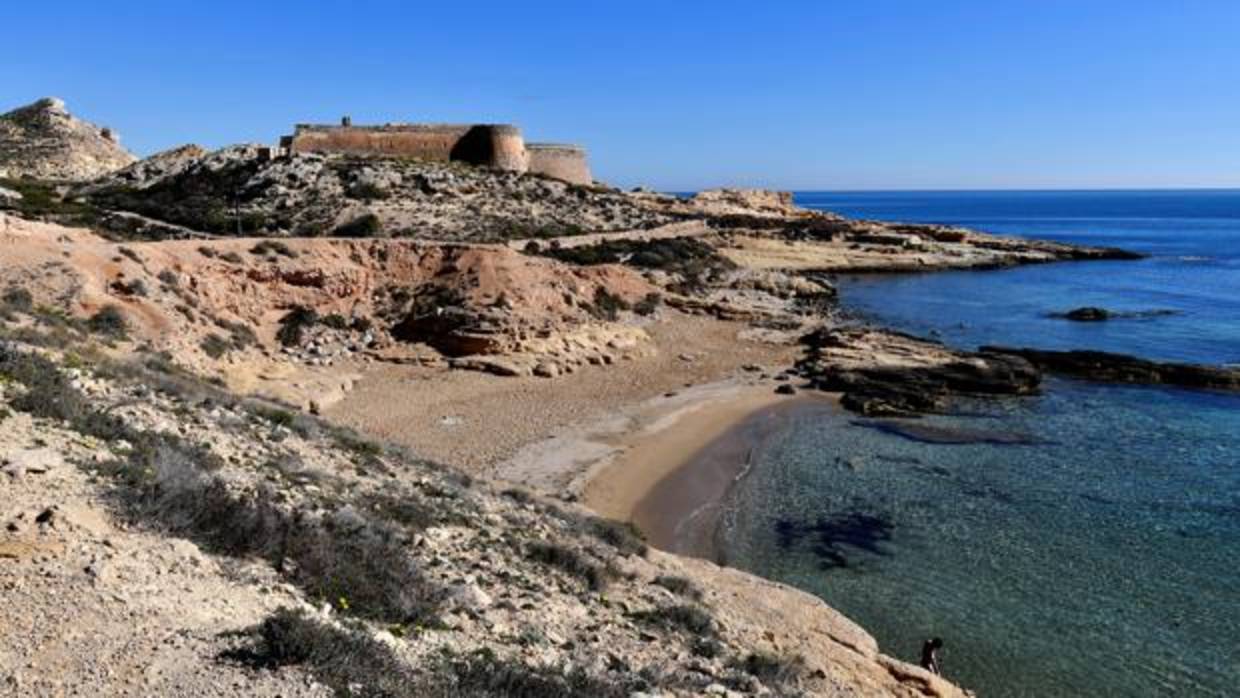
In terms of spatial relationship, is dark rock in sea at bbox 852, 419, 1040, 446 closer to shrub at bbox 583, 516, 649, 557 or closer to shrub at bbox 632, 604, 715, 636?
shrub at bbox 583, 516, 649, 557

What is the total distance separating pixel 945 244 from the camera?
236 feet

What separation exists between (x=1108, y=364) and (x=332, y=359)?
24.3 metres

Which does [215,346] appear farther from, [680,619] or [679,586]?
[680,619]

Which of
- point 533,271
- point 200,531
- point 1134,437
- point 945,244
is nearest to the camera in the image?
point 200,531

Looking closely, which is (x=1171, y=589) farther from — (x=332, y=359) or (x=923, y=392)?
(x=332, y=359)

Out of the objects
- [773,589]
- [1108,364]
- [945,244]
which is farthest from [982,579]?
[945,244]

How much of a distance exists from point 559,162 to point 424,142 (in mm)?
10980

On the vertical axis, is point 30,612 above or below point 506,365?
above

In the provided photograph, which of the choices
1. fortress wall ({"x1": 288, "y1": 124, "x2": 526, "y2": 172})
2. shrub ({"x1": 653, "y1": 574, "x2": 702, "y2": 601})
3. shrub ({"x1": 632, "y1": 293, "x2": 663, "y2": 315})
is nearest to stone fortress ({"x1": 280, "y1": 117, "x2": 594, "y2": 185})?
fortress wall ({"x1": 288, "y1": 124, "x2": 526, "y2": 172})

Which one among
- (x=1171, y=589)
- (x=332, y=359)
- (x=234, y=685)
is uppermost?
(x=234, y=685)

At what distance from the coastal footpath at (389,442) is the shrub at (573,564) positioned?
4 cm

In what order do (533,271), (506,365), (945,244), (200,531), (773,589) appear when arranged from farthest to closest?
1. (945,244)
2. (533,271)
3. (506,365)
4. (773,589)
5. (200,531)

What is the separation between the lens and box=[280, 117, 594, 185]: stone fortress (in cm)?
5650

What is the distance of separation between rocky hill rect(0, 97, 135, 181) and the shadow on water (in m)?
55.8
